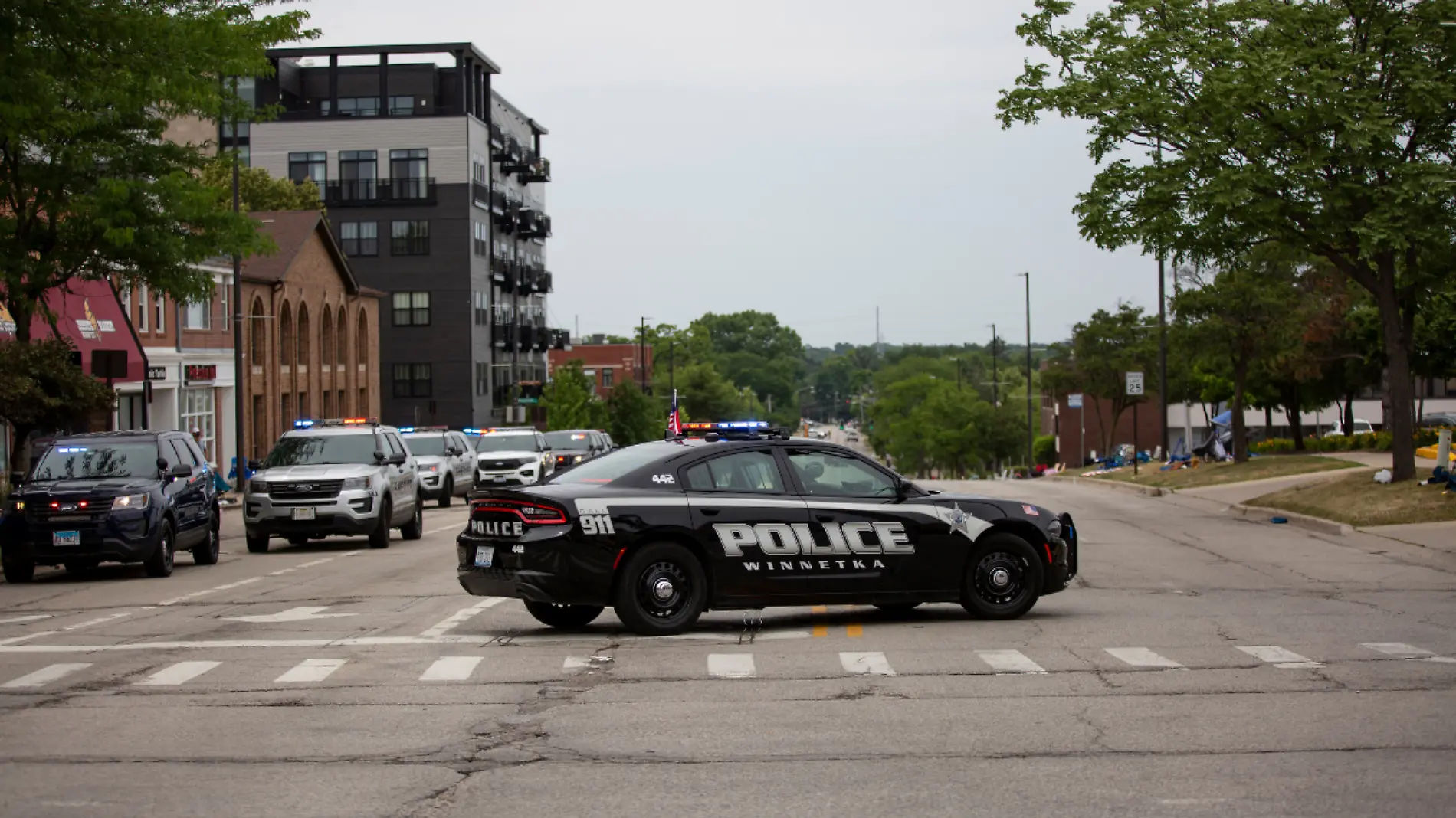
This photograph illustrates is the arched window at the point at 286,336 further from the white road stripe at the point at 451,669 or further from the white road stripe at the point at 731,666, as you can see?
the white road stripe at the point at 731,666

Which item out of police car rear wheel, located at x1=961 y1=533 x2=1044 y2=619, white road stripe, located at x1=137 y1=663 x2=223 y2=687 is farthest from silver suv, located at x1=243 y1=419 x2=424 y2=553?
police car rear wheel, located at x1=961 y1=533 x2=1044 y2=619

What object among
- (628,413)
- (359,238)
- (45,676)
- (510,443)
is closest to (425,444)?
(510,443)

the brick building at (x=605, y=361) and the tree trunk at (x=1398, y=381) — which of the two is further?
the brick building at (x=605, y=361)

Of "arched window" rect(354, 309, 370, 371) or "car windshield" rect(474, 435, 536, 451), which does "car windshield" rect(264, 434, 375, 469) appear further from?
"arched window" rect(354, 309, 370, 371)

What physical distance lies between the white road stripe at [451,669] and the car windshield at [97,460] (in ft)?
35.2

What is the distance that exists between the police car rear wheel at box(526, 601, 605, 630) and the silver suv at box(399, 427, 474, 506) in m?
23.2

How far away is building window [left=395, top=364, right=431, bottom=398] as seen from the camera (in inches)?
3423

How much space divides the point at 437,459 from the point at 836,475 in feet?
83.2

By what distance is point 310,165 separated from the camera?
3440 inches

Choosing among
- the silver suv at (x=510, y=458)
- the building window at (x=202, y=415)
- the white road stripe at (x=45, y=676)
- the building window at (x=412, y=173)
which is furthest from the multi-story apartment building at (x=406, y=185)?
the white road stripe at (x=45, y=676)

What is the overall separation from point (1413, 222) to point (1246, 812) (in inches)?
898

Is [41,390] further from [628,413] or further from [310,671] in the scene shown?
[628,413]

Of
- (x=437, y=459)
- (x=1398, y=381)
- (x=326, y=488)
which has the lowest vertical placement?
(x=326, y=488)

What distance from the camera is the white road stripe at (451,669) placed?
36.3 feet
